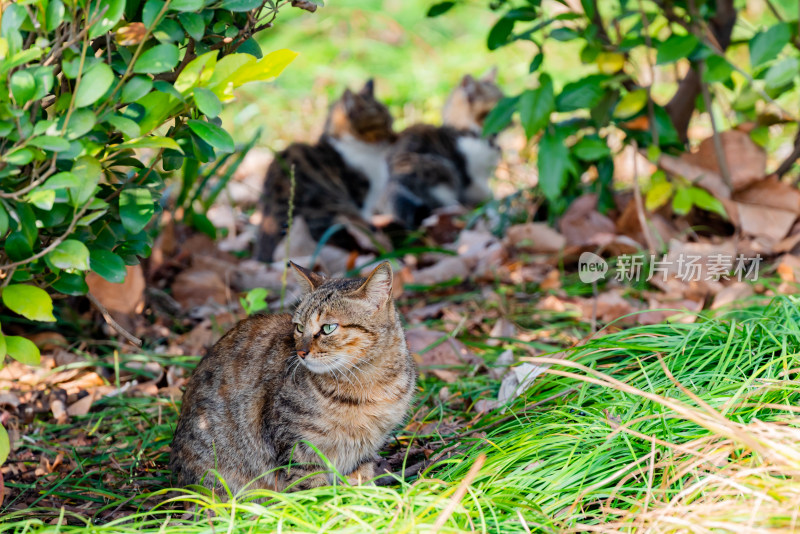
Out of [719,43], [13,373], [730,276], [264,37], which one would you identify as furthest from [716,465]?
[264,37]

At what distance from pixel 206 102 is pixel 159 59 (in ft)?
0.45

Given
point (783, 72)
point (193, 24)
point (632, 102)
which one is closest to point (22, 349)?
point (193, 24)

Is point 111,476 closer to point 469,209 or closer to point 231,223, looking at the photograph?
point 231,223

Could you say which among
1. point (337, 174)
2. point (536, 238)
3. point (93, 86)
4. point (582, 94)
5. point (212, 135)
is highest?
point (93, 86)

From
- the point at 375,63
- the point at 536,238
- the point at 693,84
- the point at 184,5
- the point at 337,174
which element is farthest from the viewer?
the point at 375,63

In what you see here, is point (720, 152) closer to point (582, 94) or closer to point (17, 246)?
point (582, 94)

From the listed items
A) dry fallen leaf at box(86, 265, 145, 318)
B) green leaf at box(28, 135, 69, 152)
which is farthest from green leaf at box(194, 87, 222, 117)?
dry fallen leaf at box(86, 265, 145, 318)

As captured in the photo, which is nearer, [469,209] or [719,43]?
[719,43]

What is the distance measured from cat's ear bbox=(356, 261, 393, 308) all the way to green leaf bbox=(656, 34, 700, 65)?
6.21 ft

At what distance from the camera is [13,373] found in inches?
119

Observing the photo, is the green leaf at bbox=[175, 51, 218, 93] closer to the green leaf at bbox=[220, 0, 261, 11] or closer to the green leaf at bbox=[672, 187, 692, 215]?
the green leaf at bbox=[220, 0, 261, 11]

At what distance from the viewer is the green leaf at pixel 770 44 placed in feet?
11.1

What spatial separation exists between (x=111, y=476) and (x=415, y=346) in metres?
1.34

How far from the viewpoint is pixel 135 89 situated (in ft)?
5.52
